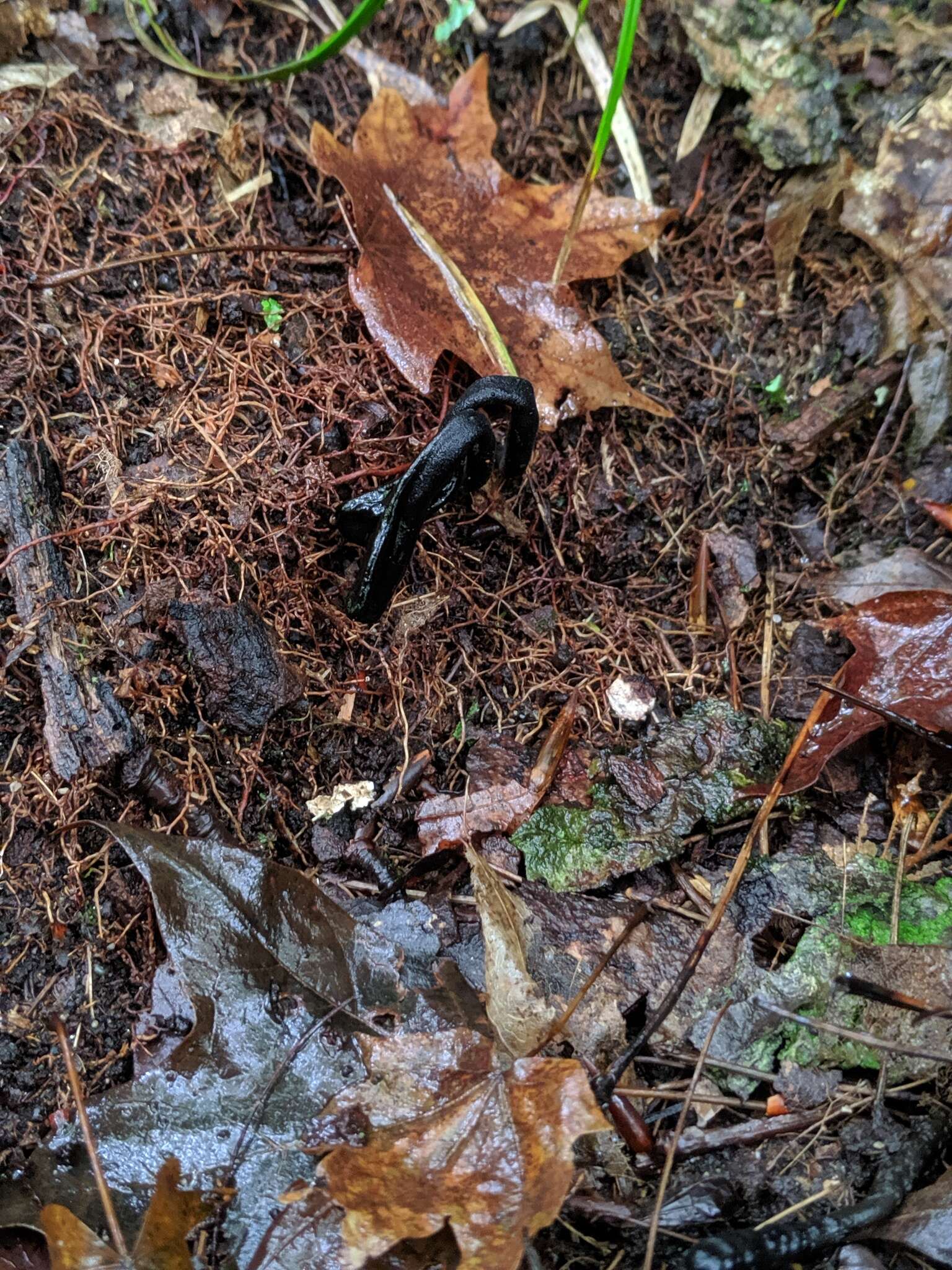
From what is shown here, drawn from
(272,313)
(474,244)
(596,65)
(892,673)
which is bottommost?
(892,673)

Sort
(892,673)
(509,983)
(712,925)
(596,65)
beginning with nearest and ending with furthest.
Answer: (509,983) → (712,925) → (892,673) → (596,65)

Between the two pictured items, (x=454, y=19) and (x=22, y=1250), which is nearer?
(x=22, y=1250)

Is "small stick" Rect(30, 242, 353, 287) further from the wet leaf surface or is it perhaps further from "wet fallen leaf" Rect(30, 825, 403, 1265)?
"wet fallen leaf" Rect(30, 825, 403, 1265)

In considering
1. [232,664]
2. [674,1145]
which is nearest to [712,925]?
[674,1145]

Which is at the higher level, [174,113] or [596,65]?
[596,65]

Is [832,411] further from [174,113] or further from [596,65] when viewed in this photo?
[174,113]

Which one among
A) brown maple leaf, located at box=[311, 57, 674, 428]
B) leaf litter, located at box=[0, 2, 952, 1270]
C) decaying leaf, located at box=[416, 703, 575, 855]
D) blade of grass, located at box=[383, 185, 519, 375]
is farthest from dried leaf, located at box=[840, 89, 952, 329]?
decaying leaf, located at box=[416, 703, 575, 855]

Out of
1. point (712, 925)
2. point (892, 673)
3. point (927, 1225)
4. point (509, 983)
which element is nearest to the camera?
point (927, 1225)

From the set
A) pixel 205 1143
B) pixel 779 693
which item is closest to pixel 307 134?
pixel 779 693
